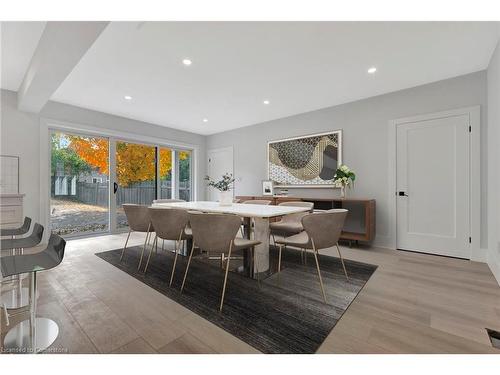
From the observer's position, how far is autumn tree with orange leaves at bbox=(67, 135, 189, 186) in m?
4.30

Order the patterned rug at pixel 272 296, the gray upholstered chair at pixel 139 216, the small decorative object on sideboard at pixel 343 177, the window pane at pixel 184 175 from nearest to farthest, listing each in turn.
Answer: the patterned rug at pixel 272 296 → the gray upholstered chair at pixel 139 216 → the small decorative object on sideboard at pixel 343 177 → the window pane at pixel 184 175

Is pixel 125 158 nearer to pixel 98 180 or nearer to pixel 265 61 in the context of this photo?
pixel 98 180

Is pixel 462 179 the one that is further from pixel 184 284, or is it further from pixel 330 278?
pixel 184 284

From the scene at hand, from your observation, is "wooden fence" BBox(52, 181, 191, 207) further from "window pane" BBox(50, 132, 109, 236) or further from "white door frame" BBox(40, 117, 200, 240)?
"white door frame" BBox(40, 117, 200, 240)

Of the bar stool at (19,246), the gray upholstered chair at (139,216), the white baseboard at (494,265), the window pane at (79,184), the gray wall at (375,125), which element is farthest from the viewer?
the window pane at (79,184)

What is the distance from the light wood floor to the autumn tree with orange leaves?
250 centimetres

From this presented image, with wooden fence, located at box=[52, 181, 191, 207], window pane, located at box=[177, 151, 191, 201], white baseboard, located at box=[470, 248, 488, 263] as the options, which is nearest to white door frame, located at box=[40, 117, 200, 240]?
wooden fence, located at box=[52, 181, 191, 207]

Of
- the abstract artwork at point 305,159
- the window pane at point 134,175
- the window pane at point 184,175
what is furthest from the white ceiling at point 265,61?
the window pane at point 184,175

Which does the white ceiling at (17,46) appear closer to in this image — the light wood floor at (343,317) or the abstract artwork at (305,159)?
the light wood floor at (343,317)

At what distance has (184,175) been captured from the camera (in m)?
6.04

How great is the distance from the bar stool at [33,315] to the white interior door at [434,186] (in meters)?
4.10

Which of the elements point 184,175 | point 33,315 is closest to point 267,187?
point 184,175

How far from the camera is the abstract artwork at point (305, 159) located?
4094 mm

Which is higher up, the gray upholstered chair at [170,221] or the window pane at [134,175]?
the window pane at [134,175]
